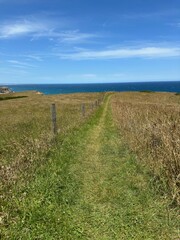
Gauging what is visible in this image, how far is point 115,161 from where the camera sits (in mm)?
12500

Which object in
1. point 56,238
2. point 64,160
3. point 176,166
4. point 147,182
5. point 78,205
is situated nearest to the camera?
point 56,238

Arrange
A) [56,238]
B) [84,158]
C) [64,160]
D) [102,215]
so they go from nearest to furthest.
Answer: [56,238] < [102,215] < [64,160] < [84,158]

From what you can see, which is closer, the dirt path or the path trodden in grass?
the path trodden in grass

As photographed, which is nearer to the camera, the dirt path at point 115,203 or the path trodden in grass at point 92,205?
the path trodden in grass at point 92,205

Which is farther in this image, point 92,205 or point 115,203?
point 115,203

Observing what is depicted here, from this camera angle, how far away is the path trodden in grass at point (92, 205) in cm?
667

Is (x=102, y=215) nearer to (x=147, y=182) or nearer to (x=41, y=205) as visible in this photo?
(x=41, y=205)

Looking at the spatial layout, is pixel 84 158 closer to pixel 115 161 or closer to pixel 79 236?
pixel 115 161

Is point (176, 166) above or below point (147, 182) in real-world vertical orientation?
above

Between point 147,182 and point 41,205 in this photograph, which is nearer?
point 41,205

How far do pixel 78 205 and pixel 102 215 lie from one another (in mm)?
774

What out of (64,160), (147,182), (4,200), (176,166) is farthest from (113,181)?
(4,200)

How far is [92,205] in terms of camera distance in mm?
8102

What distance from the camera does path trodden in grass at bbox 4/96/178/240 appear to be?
263 inches
